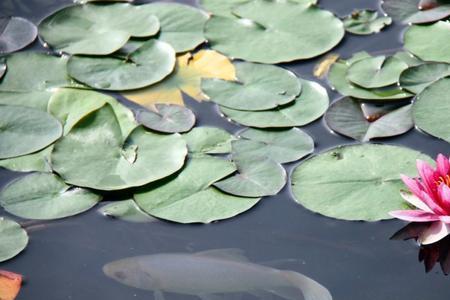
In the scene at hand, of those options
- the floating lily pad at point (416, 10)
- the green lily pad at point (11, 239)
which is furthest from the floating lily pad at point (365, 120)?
the green lily pad at point (11, 239)

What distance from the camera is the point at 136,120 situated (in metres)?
3.09

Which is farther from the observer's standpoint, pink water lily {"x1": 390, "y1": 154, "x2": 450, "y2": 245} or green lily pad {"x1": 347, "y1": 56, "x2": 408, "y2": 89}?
green lily pad {"x1": 347, "y1": 56, "x2": 408, "y2": 89}

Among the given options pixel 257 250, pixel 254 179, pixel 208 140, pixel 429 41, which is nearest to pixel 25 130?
pixel 208 140

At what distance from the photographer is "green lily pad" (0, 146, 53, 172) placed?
2.93 meters

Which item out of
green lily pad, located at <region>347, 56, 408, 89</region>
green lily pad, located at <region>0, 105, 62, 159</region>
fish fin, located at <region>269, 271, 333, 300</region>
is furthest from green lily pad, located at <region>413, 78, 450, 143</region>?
green lily pad, located at <region>0, 105, 62, 159</region>

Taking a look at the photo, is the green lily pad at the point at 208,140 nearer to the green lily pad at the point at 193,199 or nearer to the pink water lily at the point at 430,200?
the green lily pad at the point at 193,199

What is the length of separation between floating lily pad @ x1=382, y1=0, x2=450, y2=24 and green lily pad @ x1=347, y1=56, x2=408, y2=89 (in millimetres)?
282

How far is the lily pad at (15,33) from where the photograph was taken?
3471mm

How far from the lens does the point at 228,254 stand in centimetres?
267

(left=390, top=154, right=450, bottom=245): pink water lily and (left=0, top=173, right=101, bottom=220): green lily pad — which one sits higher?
(left=390, top=154, right=450, bottom=245): pink water lily

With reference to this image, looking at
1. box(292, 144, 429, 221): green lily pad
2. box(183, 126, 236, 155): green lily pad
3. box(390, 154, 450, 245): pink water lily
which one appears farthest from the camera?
box(183, 126, 236, 155): green lily pad

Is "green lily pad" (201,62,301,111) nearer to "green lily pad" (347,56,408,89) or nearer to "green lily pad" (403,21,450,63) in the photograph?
"green lily pad" (347,56,408,89)

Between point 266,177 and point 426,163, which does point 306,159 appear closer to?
point 266,177

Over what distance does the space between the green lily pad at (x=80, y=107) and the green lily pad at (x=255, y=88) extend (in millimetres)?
303
